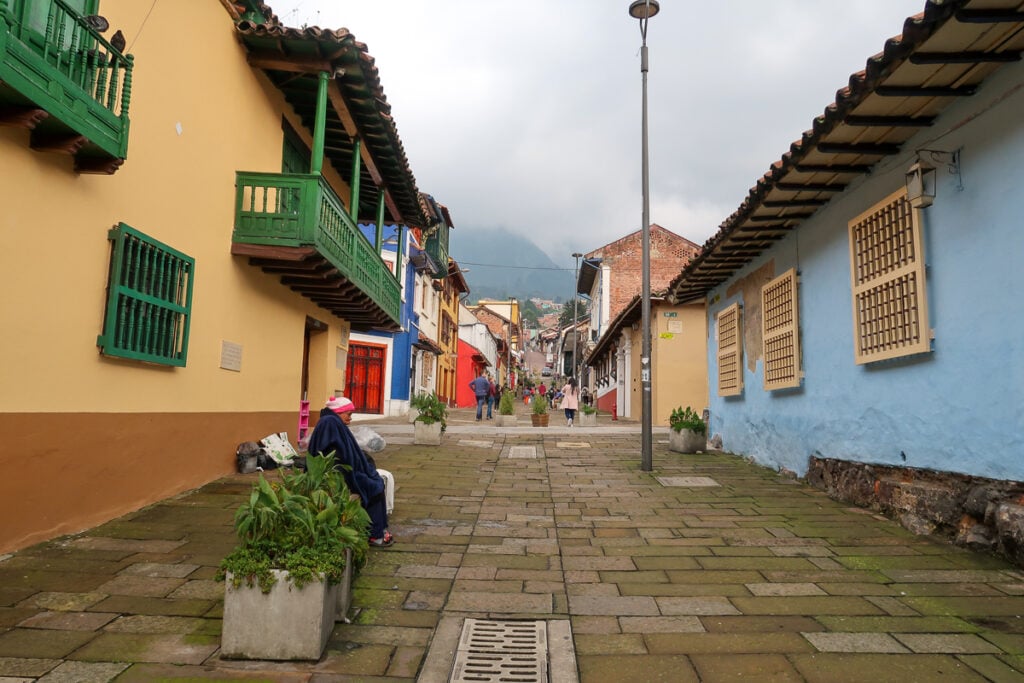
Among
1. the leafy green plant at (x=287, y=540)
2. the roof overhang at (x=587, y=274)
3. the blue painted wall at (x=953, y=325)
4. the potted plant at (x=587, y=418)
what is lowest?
the leafy green plant at (x=287, y=540)

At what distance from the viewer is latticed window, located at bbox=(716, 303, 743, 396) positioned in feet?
35.7

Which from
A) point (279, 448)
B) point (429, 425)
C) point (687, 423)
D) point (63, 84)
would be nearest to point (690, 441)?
point (687, 423)

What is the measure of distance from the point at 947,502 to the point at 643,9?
830 centimetres

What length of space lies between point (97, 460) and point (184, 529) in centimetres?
96

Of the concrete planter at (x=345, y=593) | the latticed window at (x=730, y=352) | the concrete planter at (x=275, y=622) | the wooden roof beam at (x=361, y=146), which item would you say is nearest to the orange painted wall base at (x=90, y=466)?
the concrete planter at (x=275, y=622)

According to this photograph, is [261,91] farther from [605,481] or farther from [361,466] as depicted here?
[605,481]

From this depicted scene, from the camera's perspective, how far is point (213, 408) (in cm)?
793

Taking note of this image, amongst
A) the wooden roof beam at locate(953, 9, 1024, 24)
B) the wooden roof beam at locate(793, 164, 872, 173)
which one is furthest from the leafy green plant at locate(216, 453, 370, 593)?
the wooden roof beam at locate(793, 164, 872, 173)

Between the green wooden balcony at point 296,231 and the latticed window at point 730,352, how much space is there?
6.41 meters

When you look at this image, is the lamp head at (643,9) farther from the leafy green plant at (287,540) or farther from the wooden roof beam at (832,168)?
the leafy green plant at (287,540)

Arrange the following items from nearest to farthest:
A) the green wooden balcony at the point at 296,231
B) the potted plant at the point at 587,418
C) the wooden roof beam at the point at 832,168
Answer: the wooden roof beam at the point at 832,168, the green wooden balcony at the point at 296,231, the potted plant at the point at 587,418

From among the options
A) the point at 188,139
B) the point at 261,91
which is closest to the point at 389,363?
the point at 261,91

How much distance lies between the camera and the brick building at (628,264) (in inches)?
1230

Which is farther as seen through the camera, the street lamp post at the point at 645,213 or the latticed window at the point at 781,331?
the street lamp post at the point at 645,213
